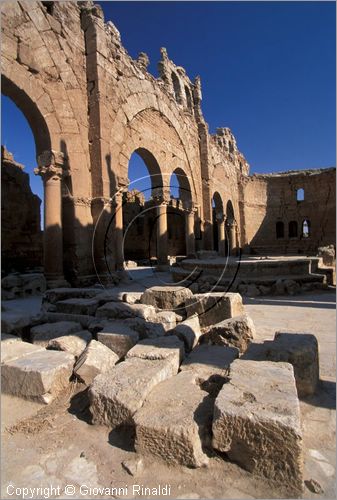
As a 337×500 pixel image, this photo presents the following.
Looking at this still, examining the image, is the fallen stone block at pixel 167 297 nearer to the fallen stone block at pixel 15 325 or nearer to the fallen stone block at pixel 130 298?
the fallen stone block at pixel 130 298

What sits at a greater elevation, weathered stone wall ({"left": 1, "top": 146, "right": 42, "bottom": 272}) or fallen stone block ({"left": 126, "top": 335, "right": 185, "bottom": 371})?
weathered stone wall ({"left": 1, "top": 146, "right": 42, "bottom": 272})

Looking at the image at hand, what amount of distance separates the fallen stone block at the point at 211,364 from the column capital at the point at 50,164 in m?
5.77

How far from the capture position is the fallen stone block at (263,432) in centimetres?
164

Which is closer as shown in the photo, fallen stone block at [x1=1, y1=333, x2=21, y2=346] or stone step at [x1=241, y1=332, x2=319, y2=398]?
stone step at [x1=241, y1=332, x2=319, y2=398]

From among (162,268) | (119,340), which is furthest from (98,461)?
(162,268)

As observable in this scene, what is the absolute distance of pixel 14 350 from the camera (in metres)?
3.09

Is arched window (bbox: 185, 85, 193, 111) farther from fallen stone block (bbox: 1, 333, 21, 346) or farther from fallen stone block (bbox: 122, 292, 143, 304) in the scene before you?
fallen stone block (bbox: 1, 333, 21, 346)

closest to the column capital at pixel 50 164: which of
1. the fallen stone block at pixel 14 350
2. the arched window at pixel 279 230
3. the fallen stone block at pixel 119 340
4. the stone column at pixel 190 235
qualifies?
the fallen stone block at pixel 14 350

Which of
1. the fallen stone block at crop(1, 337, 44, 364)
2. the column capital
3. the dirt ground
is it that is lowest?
the dirt ground

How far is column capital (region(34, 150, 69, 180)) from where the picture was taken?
700cm

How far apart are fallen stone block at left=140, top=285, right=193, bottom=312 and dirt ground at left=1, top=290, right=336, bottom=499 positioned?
2381mm

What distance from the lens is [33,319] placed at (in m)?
4.05

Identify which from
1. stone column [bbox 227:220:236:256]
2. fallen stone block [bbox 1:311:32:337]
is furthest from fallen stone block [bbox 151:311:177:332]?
stone column [bbox 227:220:236:256]

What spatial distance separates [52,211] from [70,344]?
4609mm
